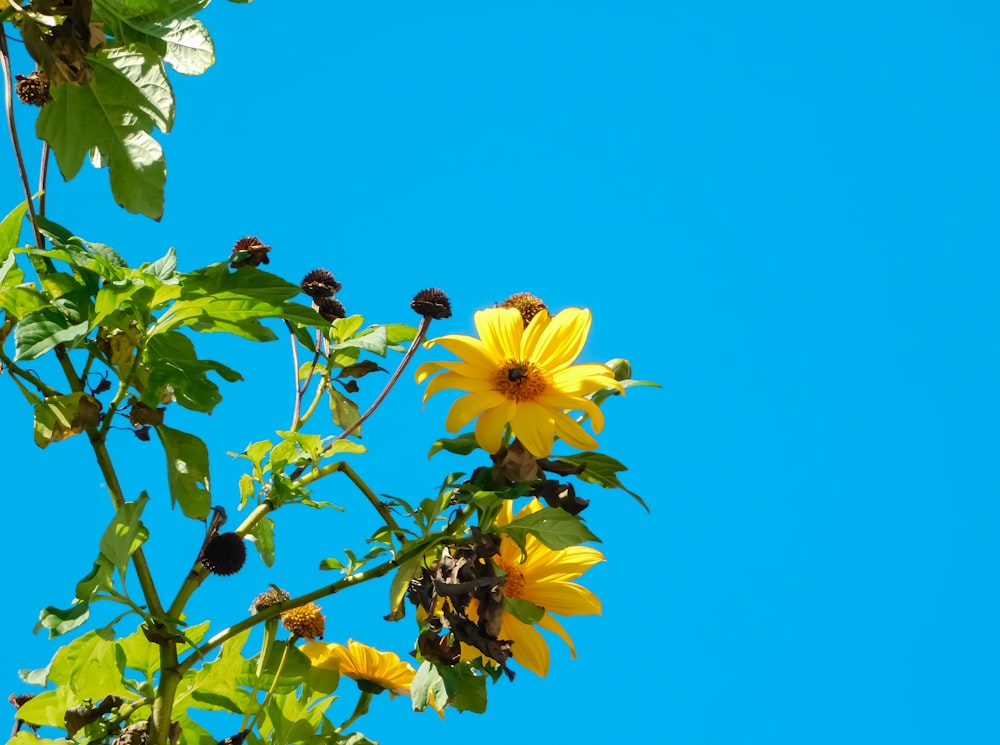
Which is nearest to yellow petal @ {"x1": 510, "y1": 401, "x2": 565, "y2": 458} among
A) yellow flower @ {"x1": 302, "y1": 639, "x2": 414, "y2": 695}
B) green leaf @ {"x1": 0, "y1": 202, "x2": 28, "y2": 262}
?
yellow flower @ {"x1": 302, "y1": 639, "x2": 414, "y2": 695}

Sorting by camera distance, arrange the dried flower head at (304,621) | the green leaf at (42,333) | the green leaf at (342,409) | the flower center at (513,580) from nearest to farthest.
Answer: the green leaf at (42,333) → the flower center at (513,580) → the green leaf at (342,409) → the dried flower head at (304,621)

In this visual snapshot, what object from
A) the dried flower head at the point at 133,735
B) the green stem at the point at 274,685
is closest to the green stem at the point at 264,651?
the green stem at the point at 274,685

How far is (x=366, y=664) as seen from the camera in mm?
1786

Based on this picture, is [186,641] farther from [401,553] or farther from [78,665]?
[401,553]

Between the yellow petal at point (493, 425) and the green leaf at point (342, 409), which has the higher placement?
the green leaf at point (342, 409)

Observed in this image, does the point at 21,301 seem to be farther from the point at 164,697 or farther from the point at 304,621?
the point at 304,621

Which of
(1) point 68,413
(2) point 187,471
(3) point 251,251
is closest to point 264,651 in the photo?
(2) point 187,471

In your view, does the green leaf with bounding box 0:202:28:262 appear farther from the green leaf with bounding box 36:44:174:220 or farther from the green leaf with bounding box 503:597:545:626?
the green leaf with bounding box 503:597:545:626

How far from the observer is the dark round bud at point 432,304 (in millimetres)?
1650

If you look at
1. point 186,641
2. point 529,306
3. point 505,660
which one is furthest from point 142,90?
point 505,660

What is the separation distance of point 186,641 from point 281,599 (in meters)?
0.17

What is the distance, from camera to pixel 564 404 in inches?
55.5

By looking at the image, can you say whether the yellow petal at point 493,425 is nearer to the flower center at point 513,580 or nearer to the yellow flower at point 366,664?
the flower center at point 513,580

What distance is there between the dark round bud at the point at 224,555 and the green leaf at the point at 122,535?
145 mm
